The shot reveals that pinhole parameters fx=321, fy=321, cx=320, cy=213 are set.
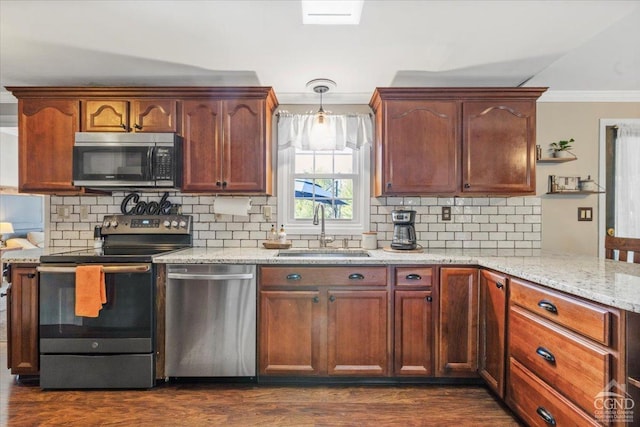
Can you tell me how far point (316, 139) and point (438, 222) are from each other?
138 cm

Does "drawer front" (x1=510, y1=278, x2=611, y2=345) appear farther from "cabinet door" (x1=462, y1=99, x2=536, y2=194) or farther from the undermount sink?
the undermount sink

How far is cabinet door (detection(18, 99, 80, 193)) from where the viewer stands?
2.58m

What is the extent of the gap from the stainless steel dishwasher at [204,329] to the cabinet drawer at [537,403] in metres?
1.64

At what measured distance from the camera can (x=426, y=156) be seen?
2.60 metres

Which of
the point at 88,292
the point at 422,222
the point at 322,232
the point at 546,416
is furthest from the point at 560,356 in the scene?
the point at 88,292

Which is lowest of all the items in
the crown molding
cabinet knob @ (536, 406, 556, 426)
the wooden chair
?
cabinet knob @ (536, 406, 556, 426)

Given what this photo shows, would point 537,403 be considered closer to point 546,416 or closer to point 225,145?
point 546,416

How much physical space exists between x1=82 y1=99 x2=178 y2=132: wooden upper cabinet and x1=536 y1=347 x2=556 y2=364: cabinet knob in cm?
284

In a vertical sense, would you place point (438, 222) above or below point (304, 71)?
below

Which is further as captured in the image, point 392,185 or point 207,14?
point 392,185

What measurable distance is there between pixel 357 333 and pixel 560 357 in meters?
1.17

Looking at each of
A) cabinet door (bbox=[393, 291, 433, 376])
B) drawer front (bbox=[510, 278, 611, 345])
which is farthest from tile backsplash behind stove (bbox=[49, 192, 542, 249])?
drawer front (bbox=[510, 278, 611, 345])

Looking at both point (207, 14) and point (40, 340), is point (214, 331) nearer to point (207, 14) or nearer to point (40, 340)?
point (40, 340)

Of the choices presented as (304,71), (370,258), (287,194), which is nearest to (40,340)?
(287,194)
